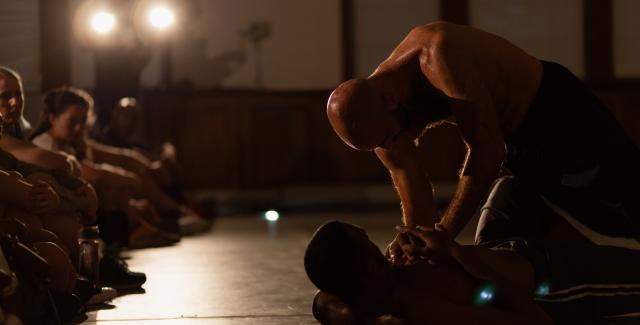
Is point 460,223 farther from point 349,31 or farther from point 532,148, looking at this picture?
point 349,31

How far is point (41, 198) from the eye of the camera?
9.91 feet

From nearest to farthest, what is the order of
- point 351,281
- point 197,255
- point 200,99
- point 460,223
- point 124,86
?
1. point 351,281
2. point 460,223
3. point 197,255
4. point 124,86
5. point 200,99

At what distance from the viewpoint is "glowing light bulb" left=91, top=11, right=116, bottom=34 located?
7.57 metres

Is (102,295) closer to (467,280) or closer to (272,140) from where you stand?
(467,280)

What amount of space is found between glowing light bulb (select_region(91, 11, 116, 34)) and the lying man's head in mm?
5619

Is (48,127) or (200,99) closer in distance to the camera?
(48,127)

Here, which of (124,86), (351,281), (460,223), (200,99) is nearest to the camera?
(351,281)

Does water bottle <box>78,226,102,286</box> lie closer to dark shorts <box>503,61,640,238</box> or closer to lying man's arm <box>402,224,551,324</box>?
lying man's arm <box>402,224,551,324</box>

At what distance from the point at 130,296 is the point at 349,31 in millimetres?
5414

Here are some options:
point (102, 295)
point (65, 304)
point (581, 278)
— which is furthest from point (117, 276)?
point (581, 278)

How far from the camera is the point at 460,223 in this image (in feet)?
8.83

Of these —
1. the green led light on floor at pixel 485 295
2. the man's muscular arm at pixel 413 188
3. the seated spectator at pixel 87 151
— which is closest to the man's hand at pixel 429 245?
the green led light on floor at pixel 485 295

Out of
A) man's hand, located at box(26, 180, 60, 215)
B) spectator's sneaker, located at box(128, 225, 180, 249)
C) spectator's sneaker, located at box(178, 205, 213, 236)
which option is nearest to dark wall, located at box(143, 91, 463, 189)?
spectator's sneaker, located at box(178, 205, 213, 236)

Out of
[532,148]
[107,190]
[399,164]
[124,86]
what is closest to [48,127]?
[107,190]
